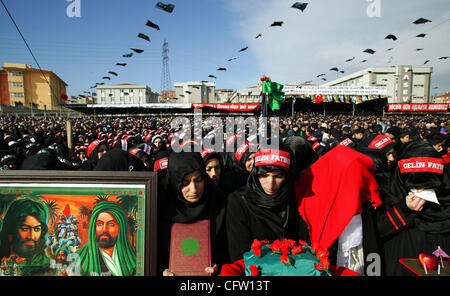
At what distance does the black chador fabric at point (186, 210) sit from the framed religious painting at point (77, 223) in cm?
33

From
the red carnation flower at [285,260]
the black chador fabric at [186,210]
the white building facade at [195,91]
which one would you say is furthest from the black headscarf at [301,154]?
the white building facade at [195,91]

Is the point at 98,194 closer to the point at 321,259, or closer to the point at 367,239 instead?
the point at 321,259

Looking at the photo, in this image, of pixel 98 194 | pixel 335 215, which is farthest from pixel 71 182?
pixel 335 215

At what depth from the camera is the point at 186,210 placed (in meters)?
1.94

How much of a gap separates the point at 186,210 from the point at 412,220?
6.59 feet

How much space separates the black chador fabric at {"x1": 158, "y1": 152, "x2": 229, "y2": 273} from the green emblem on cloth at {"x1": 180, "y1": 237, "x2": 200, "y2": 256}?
152 millimetres

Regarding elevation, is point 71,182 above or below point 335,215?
above

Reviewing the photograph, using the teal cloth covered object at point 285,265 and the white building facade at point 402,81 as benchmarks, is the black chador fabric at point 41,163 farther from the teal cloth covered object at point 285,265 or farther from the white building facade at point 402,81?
the white building facade at point 402,81

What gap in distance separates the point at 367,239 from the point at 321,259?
0.94 meters

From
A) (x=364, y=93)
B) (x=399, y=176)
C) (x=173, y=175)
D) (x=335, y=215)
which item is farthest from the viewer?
(x=364, y=93)

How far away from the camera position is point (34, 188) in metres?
1.57

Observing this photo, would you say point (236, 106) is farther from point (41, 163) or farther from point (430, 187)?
point (430, 187)

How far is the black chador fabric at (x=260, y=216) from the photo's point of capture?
6.51ft

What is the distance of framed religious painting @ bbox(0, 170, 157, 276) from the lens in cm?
155
